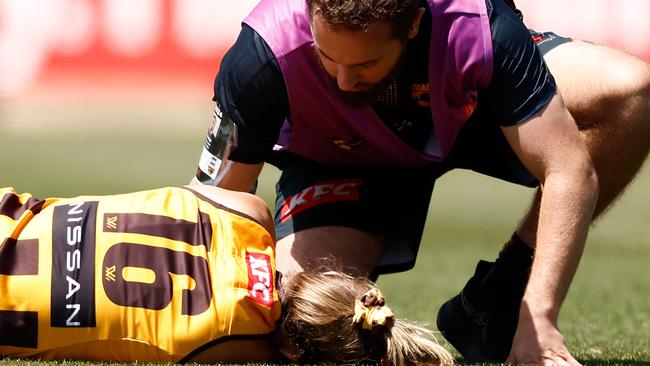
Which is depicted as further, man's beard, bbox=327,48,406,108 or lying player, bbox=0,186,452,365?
man's beard, bbox=327,48,406,108

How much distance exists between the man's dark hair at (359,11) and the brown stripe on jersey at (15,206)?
2.66ft

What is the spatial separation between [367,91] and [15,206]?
3.07ft

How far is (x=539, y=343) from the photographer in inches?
107

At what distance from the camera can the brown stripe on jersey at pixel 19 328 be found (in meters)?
2.46

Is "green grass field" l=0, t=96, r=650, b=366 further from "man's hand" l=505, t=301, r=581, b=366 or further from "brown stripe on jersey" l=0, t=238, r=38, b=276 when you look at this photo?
"brown stripe on jersey" l=0, t=238, r=38, b=276

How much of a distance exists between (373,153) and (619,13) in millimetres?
4291

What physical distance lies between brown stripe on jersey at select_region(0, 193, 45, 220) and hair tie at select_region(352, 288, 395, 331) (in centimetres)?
77

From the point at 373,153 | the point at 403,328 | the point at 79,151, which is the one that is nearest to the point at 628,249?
the point at 79,151

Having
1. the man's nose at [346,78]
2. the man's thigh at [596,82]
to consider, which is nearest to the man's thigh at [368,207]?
the man's thigh at [596,82]

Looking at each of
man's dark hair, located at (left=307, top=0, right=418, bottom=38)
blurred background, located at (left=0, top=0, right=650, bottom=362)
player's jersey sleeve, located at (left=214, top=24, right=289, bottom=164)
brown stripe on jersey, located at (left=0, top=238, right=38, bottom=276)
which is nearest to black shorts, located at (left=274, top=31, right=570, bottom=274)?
player's jersey sleeve, located at (left=214, top=24, right=289, bottom=164)

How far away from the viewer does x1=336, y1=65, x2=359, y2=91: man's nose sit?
9.44 feet

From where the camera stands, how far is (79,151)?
763 centimetres

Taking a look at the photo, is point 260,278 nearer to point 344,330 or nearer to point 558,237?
point 344,330

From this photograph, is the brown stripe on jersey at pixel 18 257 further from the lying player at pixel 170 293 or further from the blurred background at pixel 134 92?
the blurred background at pixel 134 92
